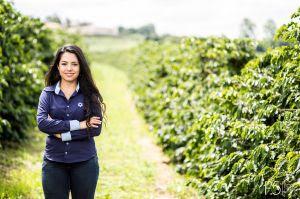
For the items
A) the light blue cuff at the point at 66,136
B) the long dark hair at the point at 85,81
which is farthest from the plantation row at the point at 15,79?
the light blue cuff at the point at 66,136

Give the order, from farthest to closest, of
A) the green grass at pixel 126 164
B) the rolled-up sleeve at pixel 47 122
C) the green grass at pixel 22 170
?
1. the green grass at pixel 126 164
2. the green grass at pixel 22 170
3. the rolled-up sleeve at pixel 47 122

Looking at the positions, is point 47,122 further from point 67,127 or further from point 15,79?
point 15,79

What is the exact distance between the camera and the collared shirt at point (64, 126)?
4.27m

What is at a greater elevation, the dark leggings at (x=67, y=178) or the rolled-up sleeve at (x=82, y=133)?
the rolled-up sleeve at (x=82, y=133)

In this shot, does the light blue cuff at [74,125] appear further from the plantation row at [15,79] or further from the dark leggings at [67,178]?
the plantation row at [15,79]

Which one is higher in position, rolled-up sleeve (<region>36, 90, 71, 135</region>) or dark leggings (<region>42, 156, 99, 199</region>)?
rolled-up sleeve (<region>36, 90, 71, 135</region>)

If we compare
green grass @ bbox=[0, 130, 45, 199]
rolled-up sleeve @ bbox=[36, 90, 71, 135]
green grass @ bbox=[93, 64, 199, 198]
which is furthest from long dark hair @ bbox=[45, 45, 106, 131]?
green grass @ bbox=[93, 64, 199, 198]

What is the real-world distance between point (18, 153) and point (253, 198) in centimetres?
552

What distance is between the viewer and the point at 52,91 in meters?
4.42

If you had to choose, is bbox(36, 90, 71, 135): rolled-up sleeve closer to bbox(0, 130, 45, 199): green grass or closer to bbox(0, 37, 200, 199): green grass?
bbox(0, 37, 200, 199): green grass

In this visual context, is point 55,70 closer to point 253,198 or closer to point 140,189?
point 253,198

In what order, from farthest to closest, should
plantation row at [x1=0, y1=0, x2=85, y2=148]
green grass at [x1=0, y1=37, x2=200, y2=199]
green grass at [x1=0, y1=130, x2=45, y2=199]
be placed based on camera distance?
plantation row at [x1=0, y1=0, x2=85, y2=148], green grass at [x1=0, y1=37, x2=200, y2=199], green grass at [x1=0, y1=130, x2=45, y2=199]

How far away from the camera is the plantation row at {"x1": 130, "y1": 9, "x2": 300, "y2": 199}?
5.12 metres

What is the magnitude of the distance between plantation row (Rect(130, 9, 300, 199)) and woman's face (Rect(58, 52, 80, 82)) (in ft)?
7.78
